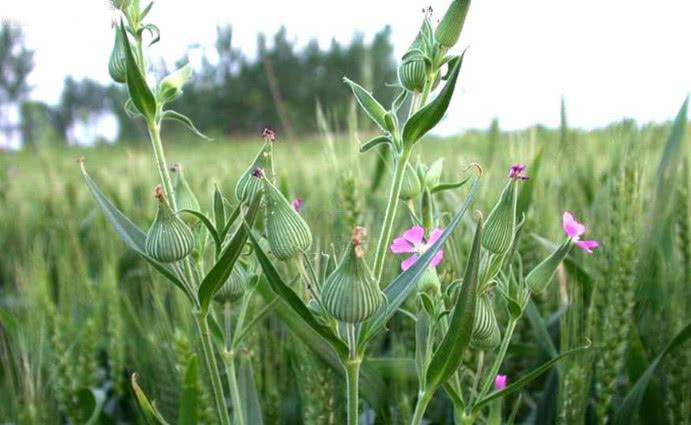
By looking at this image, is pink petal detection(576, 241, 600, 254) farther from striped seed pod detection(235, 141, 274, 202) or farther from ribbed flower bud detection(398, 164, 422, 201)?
striped seed pod detection(235, 141, 274, 202)

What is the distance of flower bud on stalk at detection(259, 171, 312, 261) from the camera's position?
490 millimetres

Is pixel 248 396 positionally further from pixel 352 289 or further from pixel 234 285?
pixel 352 289

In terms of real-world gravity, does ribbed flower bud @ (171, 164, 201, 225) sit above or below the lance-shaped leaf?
above

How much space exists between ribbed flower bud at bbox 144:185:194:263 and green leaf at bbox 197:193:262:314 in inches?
1.0

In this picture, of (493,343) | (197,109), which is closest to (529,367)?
(493,343)

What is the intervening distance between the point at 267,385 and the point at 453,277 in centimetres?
26

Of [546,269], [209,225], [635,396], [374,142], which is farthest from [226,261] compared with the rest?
[635,396]

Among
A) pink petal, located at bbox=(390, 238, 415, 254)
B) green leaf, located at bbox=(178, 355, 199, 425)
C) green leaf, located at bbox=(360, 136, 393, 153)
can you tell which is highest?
green leaf, located at bbox=(360, 136, 393, 153)

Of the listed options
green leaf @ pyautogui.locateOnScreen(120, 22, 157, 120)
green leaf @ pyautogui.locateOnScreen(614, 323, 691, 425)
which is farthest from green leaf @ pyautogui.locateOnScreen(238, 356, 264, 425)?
green leaf @ pyautogui.locateOnScreen(614, 323, 691, 425)

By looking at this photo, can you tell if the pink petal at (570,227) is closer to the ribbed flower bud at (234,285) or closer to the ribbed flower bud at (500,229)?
the ribbed flower bud at (500,229)

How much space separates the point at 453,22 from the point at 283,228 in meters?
0.18

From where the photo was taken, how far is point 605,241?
88cm

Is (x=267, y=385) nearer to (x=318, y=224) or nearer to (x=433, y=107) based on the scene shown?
(x=318, y=224)

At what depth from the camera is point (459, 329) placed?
0.47m
